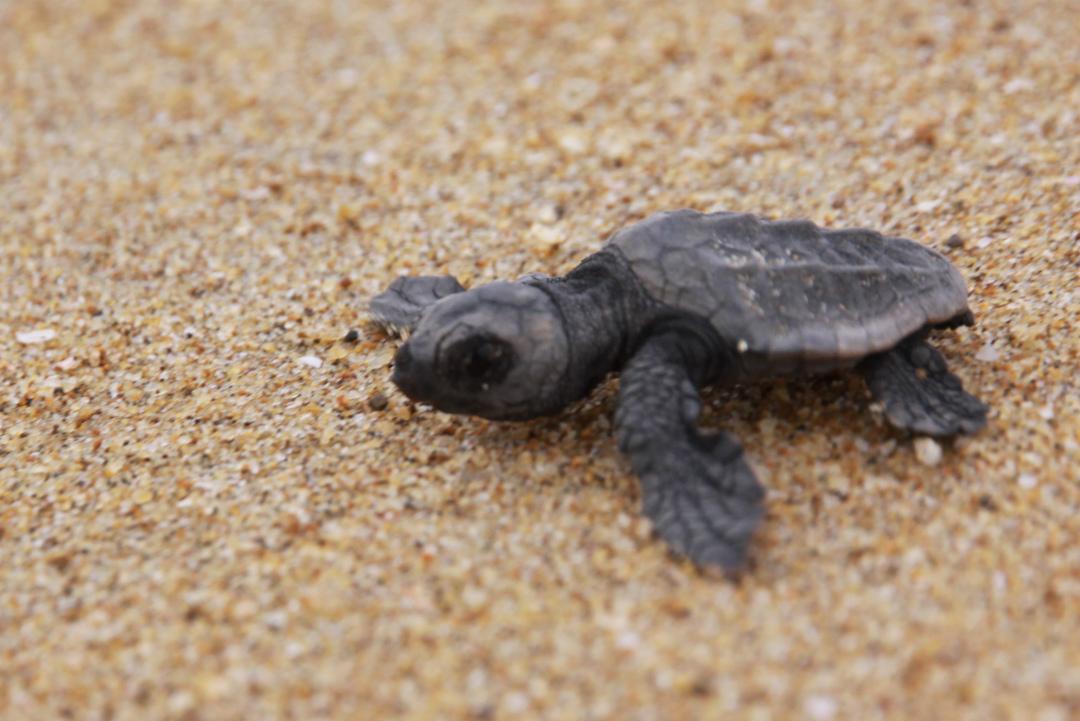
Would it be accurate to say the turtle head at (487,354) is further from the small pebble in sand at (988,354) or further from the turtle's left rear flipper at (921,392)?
the small pebble in sand at (988,354)

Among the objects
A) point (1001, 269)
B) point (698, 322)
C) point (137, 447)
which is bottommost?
point (1001, 269)

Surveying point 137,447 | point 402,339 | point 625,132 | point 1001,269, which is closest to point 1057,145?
point 1001,269

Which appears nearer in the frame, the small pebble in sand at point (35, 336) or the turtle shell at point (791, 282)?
the turtle shell at point (791, 282)

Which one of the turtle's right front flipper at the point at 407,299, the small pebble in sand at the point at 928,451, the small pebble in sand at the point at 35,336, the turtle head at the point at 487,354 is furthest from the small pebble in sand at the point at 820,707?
the small pebble in sand at the point at 35,336

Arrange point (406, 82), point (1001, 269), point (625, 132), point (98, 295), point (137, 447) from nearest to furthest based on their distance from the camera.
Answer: point (137, 447) < point (1001, 269) < point (98, 295) < point (625, 132) < point (406, 82)

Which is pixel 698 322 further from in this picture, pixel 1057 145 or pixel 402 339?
pixel 1057 145

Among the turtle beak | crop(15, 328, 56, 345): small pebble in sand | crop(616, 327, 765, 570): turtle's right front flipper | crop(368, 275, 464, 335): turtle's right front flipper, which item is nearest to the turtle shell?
crop(616, 327, 765, 570): turtle's right front flipper

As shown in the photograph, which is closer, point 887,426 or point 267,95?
point 887,426
